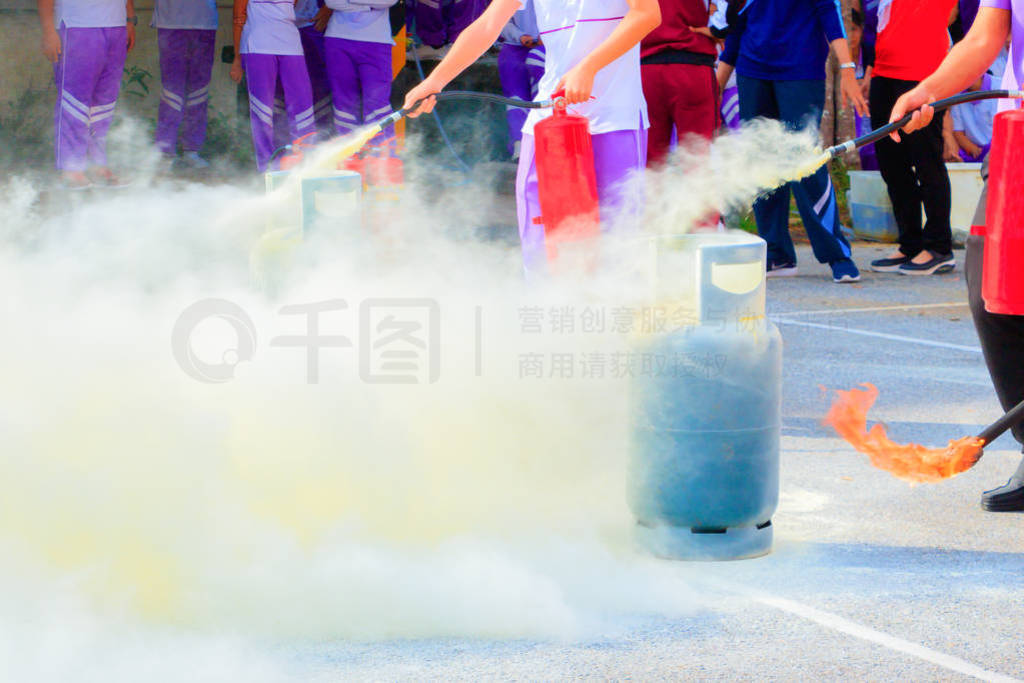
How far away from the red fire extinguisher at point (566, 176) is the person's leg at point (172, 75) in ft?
22.7

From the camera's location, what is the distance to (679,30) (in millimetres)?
7023

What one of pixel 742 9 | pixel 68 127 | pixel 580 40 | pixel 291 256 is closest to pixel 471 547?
pixel 291 256

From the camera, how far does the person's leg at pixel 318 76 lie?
11086 mm

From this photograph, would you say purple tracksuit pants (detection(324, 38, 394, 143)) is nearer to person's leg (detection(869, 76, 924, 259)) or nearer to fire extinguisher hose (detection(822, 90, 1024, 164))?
person's leg (detection(869, 76, 924, 259))

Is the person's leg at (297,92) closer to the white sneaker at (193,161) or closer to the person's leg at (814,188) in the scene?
the white sneaker at (193,161)

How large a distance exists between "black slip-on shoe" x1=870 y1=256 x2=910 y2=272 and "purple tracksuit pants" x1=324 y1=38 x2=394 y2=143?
3678 millimetres

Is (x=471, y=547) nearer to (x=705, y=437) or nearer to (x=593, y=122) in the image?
(x=705, y=437)

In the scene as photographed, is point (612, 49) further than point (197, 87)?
No

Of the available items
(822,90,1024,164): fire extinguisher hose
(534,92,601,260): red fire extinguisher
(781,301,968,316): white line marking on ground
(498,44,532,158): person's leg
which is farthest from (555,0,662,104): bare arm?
(498,44,532,158): person's leg

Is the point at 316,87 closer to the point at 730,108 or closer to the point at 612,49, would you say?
the point at 730,108

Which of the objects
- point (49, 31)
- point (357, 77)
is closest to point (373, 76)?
point (357, 77)

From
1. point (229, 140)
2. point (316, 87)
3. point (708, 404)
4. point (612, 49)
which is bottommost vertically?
point (708, 404)

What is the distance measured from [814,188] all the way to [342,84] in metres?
3.52

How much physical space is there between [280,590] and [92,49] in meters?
7.00
